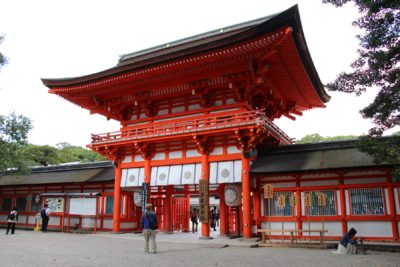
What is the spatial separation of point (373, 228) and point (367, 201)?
3.91ft

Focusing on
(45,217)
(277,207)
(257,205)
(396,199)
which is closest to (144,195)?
(257,205)

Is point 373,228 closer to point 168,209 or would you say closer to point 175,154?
point 175,154

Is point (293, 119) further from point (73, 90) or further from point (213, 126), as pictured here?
point (73, 90)

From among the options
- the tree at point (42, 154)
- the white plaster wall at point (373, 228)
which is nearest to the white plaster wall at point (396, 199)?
the white plaster wall at point (373, 228)

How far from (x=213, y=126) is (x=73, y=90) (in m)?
9.79

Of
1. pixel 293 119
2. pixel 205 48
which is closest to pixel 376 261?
pixel 205 48

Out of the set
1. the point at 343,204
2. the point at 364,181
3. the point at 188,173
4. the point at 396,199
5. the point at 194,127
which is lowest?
the point at 343,204

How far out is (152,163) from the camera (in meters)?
20.9

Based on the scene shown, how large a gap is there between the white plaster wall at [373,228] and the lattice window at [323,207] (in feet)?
3.32

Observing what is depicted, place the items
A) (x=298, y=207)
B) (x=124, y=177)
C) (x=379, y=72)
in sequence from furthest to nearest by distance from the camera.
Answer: (x=124, y=177), (x=298, y=207), (x=379, y=72)

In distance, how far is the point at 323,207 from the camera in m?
16.4

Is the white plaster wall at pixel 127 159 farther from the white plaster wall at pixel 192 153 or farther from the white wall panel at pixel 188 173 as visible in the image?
the white plaster wall at pixel 192 153

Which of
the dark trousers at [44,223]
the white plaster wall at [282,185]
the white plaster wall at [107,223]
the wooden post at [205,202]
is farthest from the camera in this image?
the dark trousers at [44,223]

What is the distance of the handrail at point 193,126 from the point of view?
1712 cm
